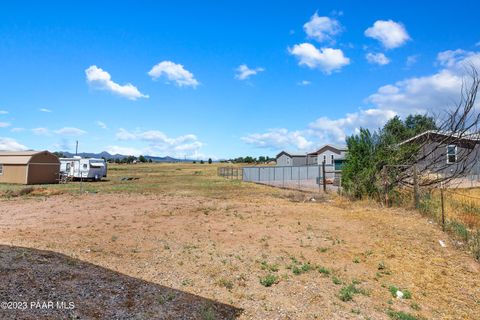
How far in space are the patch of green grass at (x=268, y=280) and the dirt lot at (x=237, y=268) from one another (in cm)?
2

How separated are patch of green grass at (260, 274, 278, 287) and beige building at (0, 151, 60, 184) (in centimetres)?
3061

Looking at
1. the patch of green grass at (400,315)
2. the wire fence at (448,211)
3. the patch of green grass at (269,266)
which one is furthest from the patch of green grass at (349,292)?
the wire fence at (448,211)

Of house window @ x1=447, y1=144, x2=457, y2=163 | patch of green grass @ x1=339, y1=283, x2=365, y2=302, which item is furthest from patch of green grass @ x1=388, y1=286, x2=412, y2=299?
house window @ x1=447, y1=144, x2=457, y2=163

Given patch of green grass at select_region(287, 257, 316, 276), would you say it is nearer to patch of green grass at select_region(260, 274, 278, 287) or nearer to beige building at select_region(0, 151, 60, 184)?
patch of green grass at select_region(260, 274, 278, 287)

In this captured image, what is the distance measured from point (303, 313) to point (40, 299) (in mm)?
3461

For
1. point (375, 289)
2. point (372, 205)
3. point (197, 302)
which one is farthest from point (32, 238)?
point (372, 205)

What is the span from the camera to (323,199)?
16.9m

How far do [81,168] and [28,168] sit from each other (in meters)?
5.52

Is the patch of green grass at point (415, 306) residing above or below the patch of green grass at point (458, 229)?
below

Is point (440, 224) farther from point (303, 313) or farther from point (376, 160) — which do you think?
point (303, 313)

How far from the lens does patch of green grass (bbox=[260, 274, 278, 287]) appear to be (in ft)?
18.7

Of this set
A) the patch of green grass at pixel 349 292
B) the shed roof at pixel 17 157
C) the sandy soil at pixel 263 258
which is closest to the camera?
the sandy soil at pixel 263 258

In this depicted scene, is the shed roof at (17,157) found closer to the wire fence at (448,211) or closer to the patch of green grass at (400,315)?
the wire fence at (448,211)

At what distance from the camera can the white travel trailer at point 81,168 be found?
34.8 meters
